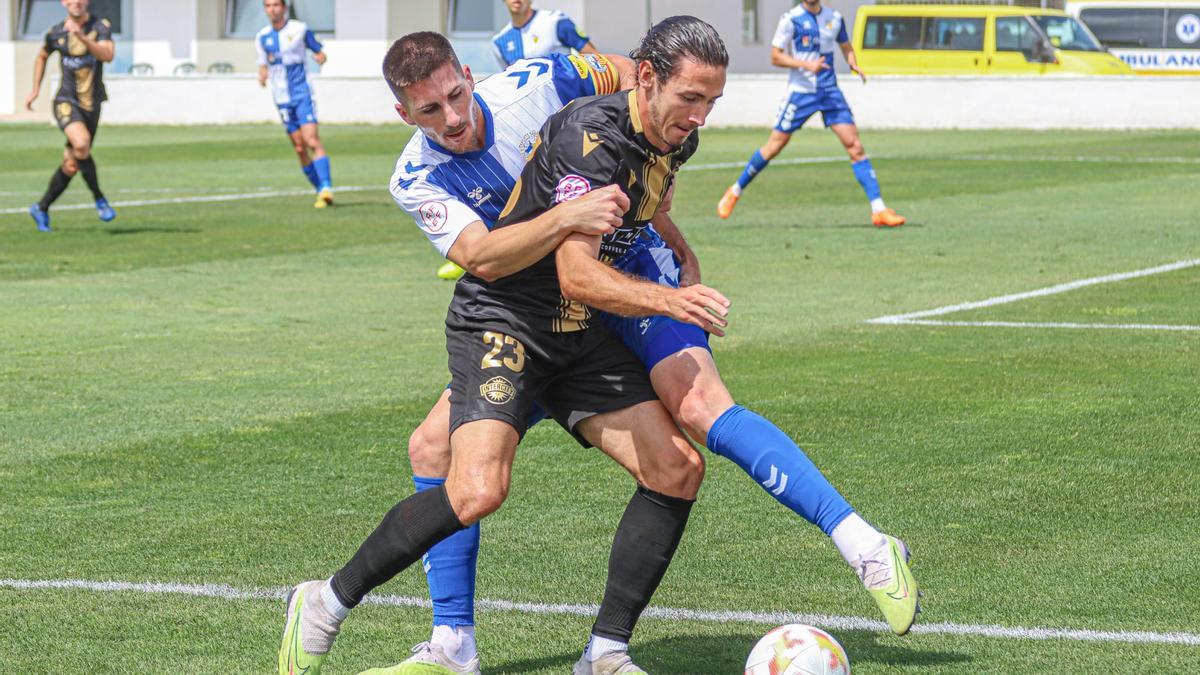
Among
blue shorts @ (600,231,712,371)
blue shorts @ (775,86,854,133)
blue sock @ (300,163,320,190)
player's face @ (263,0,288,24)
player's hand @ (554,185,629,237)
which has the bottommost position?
blue sock @ (300,163,320,190)

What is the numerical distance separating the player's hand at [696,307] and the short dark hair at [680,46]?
526mm

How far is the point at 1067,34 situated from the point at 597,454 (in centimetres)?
3152

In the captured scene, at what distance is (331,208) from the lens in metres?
19.3

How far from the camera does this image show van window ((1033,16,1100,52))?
120 feet

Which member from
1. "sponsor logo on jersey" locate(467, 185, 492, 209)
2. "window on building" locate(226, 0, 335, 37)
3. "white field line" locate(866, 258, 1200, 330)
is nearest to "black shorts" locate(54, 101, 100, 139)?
"white field line" locate(866, 258, 1200, 330)

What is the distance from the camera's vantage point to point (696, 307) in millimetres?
4449

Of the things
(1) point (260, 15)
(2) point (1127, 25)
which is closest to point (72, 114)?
(2) point (1127, 25)

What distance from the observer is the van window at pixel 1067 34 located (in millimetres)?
36625

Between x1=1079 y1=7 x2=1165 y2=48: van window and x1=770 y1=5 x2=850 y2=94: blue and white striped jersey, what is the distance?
25.6m

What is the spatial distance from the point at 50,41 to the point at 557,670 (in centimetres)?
1365

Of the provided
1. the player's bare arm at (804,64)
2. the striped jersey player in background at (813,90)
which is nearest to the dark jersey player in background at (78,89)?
the striped jersey player in background at (813,90)

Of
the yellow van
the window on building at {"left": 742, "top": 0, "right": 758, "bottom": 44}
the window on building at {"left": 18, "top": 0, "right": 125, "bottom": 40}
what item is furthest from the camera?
the window on building at {"left": 18, "top": 0, "right": 125, "bottom": 40}

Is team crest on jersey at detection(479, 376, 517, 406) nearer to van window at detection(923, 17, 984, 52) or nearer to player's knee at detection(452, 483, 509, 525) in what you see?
player's knee at detection(452, 483, 509, 525)

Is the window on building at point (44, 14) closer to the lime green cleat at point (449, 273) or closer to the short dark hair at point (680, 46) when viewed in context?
the lime green cleat at point (449, 273)
